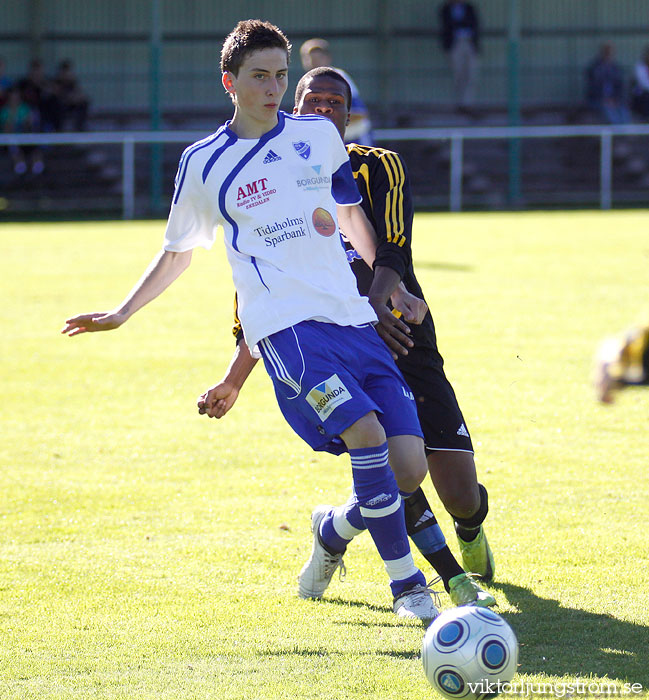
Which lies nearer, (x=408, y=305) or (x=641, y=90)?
(x=408, y=305)

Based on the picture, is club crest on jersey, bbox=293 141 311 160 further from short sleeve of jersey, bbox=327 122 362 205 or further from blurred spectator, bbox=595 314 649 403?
blurred spectator, bbox=595 314 649 403

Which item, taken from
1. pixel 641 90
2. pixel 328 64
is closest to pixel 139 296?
pixel 328 64

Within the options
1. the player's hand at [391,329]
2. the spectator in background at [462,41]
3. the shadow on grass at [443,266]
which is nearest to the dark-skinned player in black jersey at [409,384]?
the player's hand at [391,329]

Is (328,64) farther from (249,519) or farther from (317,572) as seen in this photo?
(317,572)

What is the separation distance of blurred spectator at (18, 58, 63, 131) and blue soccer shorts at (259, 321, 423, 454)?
68.1 feet

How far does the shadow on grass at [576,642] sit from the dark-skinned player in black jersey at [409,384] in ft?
0.90

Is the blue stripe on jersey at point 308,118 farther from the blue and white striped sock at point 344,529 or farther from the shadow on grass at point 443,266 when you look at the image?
the shadow on grass at point 443,266

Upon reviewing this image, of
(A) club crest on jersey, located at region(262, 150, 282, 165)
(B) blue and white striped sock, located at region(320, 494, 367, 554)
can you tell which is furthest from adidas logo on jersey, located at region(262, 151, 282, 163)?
(B) blue and white striped sock, located at region(320, 494, 367, 554)

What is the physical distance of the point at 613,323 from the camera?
10836 mm

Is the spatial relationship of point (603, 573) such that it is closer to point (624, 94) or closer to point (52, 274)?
point (52, 274)

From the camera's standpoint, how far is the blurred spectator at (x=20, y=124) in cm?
2384

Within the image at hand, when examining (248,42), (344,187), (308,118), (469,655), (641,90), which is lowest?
(469,655)

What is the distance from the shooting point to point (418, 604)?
4.32 m

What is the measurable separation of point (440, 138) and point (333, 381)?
19.6 m
